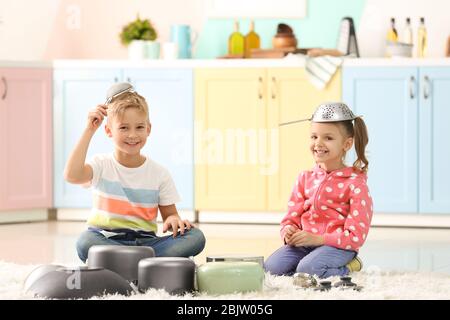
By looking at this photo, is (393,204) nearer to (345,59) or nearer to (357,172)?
(345,59)

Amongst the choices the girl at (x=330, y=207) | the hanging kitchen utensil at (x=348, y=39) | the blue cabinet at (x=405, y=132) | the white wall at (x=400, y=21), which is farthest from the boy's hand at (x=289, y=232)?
the white wall at (x=400, y=21)

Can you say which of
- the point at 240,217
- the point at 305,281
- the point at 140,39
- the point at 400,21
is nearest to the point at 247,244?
the point at 240,217

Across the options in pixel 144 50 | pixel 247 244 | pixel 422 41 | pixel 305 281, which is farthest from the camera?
pixel 144 50

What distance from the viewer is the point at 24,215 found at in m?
5.74

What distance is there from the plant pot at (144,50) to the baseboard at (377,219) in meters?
1.00

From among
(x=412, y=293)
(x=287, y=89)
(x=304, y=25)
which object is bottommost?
(x=412, y=293)

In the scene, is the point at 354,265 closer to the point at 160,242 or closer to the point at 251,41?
the point at 160,242

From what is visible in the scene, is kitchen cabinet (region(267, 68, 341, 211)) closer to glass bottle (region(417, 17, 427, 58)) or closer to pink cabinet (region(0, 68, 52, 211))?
glass bottle (region(417, 17, 427, 58))

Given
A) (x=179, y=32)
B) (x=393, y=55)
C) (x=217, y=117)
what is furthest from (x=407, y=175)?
(x=179, y=32)

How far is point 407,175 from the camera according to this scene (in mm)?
5449

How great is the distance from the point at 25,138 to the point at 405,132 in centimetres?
213

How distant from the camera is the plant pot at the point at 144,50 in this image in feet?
19.3

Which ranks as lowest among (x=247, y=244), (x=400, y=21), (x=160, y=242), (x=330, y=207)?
(x=247, y=244)

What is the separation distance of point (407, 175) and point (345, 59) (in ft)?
2.36
